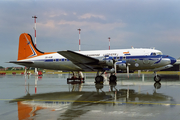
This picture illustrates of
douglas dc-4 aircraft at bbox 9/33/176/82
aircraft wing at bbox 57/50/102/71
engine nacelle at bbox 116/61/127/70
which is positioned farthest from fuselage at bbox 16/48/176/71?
aircraft wing at bbox 57/50/102/71

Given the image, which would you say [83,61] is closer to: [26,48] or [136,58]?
[136,58]

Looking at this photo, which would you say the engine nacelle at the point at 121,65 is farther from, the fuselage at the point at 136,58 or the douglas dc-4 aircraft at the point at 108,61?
the fuselage at the point at 136,58

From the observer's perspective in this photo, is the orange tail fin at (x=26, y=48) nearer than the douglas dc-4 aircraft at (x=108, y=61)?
No

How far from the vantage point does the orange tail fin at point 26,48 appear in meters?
27.7

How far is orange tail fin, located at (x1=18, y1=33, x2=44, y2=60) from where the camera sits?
27.7 metres

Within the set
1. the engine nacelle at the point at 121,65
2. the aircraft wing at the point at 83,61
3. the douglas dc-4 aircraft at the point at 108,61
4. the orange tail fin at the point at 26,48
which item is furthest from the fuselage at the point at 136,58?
the orange tail fin at the point at 26,48

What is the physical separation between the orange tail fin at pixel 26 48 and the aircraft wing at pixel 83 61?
6.78 meters

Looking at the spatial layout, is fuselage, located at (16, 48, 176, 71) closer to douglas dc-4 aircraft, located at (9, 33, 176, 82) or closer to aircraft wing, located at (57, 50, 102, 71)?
douglas dc-4 aircraft, located at (9, 33, 176, 82)

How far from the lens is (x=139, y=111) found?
7.86m

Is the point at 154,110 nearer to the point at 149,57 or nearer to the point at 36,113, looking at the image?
the point at 36,113

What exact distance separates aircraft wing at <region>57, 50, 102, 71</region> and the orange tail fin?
22.2 feet

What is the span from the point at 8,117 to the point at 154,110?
568 cm

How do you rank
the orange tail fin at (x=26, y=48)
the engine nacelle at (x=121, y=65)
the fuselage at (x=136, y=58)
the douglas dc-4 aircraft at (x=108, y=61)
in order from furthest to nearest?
1. the orange tail fin at (x=26, y=48)
2. the fuselage at (x=136, y=58)
3. the engine nacelle at (x=121, y=65)
4. the douglas dc-4 aircraft at (x=108, y=61)

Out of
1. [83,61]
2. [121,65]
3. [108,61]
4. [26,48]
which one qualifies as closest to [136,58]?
[121,65]
